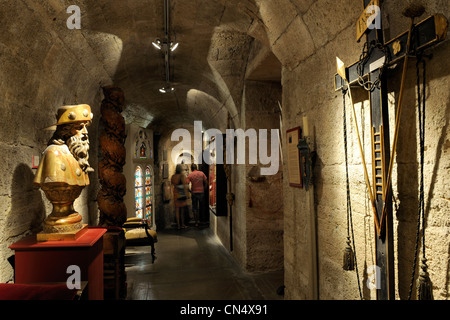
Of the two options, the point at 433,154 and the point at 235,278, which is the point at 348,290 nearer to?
the point at 433,154

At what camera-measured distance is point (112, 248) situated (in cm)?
345

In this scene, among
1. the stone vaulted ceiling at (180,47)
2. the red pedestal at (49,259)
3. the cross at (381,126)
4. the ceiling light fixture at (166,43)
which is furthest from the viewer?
the ceiling light fixture at (166,43)

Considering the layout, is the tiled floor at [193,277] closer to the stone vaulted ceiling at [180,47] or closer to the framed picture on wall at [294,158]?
the framed picture on wall at [294,158]

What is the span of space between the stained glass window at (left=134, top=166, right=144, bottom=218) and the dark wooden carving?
3249 mm

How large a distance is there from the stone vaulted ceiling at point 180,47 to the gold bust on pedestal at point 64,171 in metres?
1.20

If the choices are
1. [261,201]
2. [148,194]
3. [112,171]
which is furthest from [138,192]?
[261,201]

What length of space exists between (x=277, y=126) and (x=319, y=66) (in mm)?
2320

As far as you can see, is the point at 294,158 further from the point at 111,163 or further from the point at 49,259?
the point at 111,163

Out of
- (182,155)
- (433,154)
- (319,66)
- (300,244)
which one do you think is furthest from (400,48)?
(182,155)

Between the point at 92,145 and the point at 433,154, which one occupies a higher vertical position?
the point at 92,145

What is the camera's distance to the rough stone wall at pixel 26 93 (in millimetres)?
2164

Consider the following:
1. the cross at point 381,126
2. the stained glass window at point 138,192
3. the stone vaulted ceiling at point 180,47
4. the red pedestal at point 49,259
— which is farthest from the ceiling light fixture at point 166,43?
the stained glass window at point 138,192

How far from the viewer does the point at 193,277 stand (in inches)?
176

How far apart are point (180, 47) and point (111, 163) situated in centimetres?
195
